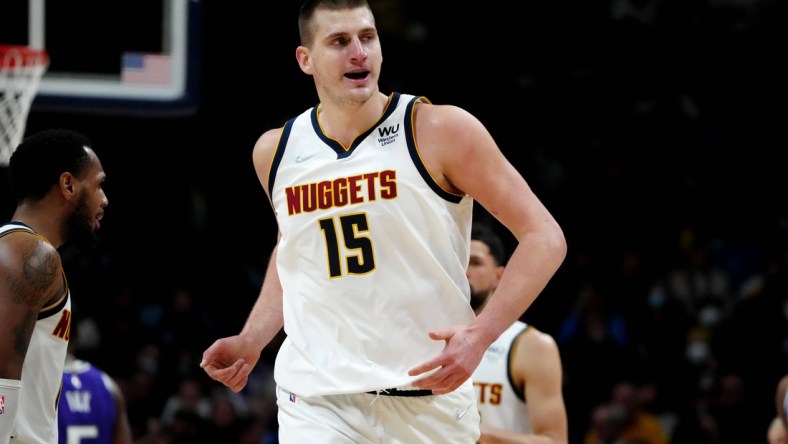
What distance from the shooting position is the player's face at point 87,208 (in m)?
4.73

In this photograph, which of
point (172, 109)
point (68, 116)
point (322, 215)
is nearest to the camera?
point (322, 215)

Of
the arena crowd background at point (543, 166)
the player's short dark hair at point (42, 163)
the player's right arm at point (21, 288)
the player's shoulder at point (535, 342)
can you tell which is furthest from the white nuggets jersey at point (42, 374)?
the arena crowd background at point (543, 166)

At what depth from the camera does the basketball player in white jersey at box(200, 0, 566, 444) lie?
4.08 metres

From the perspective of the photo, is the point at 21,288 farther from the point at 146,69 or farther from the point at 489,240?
the point at 146,69

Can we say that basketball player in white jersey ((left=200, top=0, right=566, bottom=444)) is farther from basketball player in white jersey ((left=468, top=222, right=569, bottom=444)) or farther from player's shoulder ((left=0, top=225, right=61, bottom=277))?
basketball player in white jersey ((left=468, top=222, right=569, bottom=444))

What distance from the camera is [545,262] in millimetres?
3924

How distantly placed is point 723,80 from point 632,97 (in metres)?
1.08

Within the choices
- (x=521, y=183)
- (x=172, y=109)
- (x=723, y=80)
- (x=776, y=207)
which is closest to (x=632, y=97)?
(x=723, y=80)

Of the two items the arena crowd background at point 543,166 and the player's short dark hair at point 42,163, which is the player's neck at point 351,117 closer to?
the player's short dark hair at point 42,163

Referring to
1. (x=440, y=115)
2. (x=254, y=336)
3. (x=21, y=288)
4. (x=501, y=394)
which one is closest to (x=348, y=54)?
(x=440, y=115)

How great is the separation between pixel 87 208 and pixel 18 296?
2.09ft

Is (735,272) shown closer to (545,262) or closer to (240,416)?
(240,416)

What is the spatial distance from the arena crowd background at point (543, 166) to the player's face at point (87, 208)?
6.61 metres

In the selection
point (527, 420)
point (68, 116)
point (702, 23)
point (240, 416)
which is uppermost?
point (702, 23)
